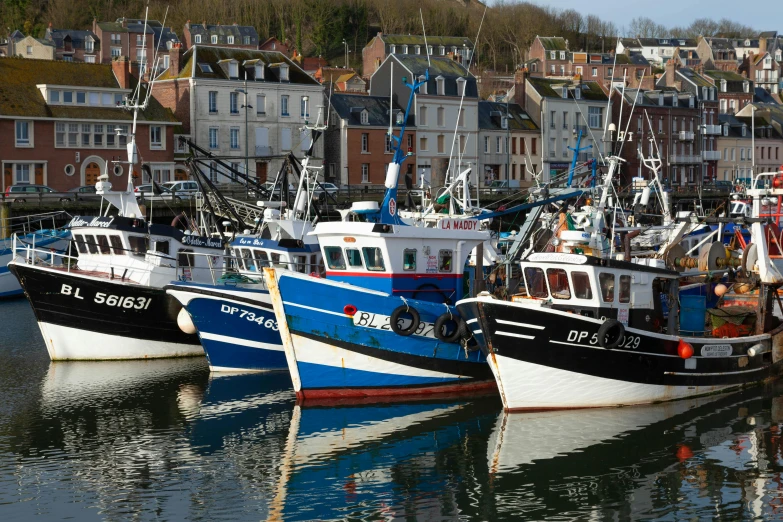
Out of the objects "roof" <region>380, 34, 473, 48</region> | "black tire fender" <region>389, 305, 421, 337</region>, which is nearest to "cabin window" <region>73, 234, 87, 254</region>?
"black tire fender" <region>389, 305, 421, 337</region>

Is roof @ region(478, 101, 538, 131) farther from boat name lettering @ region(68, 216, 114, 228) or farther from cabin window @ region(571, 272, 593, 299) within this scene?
cabin window @ region(571, 272, 593, 299)

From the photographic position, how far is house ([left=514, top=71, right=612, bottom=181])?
78875 mm

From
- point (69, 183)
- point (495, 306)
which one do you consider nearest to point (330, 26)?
point (69, 183)

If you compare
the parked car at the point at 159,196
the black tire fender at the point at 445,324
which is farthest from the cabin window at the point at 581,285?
the parked car at the point at 159,196

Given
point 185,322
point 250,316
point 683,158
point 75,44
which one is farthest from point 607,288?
point 75,44

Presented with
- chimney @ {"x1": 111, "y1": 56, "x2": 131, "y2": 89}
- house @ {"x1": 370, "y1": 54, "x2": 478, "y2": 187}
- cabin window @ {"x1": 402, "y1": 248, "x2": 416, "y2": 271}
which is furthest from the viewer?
house @ {"x1": 370, "y1": 54, "x2": 478, "y2": 187}

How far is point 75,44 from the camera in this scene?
11319 centimetres

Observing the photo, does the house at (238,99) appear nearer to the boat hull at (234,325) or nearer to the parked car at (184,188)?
the parked car at (184,188)

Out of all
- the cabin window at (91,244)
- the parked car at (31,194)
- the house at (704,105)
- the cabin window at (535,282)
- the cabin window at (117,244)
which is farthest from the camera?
the house at (704,105)

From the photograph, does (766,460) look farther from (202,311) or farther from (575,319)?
(202,311)

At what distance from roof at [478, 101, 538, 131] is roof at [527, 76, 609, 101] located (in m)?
2.07

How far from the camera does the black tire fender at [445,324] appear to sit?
866 inches

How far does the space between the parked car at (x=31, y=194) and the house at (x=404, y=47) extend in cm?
5085

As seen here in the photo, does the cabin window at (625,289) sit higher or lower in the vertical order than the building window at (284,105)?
lower
